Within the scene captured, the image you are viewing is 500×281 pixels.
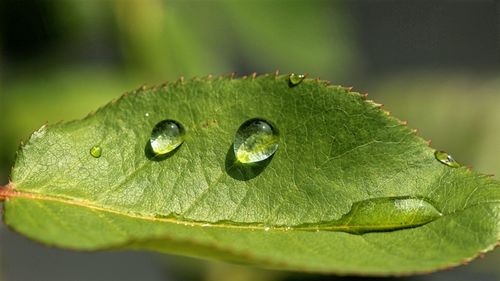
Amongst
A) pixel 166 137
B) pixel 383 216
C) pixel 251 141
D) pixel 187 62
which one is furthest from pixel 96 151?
pixel 187 62

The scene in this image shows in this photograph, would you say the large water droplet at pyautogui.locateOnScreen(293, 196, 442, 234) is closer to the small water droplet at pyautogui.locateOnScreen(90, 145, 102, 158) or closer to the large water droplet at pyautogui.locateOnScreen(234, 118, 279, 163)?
the large water droplet at pyautogui.locateOnScreen(234, 118, 279, 163)

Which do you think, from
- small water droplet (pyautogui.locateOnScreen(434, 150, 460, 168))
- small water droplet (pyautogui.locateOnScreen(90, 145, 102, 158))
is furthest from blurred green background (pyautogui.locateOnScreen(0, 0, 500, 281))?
small water droplet (pyautogui.locateOnScreen(434, 150, 460, 168))

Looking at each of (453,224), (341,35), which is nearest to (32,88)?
(341,35)

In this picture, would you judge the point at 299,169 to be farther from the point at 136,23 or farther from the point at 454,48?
the point at 454,48

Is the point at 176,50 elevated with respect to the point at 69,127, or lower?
elevated

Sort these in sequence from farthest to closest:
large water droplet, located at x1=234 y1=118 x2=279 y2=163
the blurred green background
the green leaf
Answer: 1. the blurred green background
2. large water droplet, located at x1=234 y1=118 x2=279 y2=163
3. the green leaf

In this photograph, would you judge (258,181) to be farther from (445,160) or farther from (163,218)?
(445,160)
